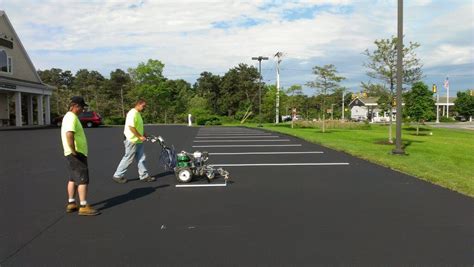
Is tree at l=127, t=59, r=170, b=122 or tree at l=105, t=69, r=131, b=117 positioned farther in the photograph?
tree at l=105, t=69, r=131, b=117

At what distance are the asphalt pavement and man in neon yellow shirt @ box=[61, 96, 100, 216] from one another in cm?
21

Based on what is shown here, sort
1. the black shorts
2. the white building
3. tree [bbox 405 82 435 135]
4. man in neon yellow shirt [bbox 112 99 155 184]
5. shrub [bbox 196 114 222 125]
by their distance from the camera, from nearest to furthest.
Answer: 1. the black shorts
2. man in neon yellow shirt [bbox 112 99 155 184]
3. tree [bbox 405 82 435 135]
4. the white building
5. shrub [bbox 196 114 222 125]

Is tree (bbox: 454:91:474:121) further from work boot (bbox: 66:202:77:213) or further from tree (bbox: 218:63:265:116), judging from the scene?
work boot (bbox: 66:202:77:213)

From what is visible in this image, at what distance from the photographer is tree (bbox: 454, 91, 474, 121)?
90.9 meters

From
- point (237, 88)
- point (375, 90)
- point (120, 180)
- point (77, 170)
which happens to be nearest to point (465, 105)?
point (237, 88)

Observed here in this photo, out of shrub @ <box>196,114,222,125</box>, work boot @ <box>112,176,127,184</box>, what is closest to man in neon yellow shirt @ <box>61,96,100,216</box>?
work boot @ <box>112,176,127,184</box>

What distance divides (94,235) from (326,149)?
38.7ft

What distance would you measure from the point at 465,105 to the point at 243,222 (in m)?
99.1

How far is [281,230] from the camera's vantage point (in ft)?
17.5

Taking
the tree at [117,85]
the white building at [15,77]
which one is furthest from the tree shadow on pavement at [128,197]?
the tree at [117,85]

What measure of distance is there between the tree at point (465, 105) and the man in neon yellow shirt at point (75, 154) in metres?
98.5

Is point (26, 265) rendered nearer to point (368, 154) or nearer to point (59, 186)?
point (59, 186)

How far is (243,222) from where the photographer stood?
5.71 m

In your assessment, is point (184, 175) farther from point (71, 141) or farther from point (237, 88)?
point (237, 88)
